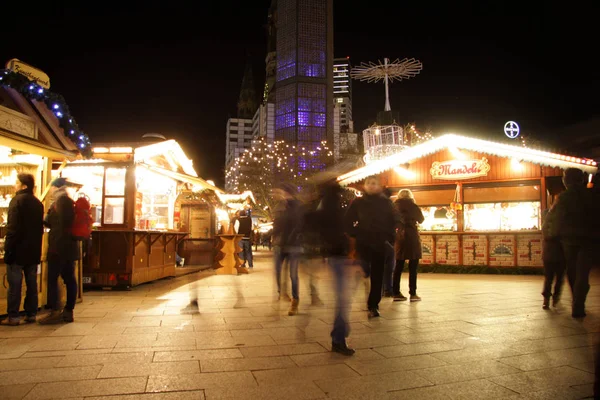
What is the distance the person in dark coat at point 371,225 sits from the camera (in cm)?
517

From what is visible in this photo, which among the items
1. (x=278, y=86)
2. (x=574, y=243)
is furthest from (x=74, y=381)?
(x=278, y=86)

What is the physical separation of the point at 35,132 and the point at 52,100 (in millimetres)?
532

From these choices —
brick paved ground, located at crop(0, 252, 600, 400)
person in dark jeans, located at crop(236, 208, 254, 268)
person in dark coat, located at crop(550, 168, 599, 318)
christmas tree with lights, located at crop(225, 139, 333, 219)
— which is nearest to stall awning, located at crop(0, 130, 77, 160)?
brick paved ground, located at crop(0, 252, 600, 400)

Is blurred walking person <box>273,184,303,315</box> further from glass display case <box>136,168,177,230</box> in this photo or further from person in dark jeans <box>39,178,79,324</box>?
glass display case <box>136,168,177,230</box>

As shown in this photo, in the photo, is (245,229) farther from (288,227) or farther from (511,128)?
(511,128)

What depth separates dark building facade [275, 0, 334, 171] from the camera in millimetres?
83688

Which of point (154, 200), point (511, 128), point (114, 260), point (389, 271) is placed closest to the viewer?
point (389, 271)

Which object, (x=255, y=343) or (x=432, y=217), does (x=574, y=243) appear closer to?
(x=255, y=343)

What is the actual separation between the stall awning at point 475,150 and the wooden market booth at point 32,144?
23.9 feet

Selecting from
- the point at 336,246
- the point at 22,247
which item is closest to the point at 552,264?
the point at 336,246

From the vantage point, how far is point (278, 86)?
8881 centimetres

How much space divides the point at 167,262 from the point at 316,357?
8069 millimetres

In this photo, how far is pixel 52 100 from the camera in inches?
252

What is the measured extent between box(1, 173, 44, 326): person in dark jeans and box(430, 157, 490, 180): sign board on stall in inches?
452
